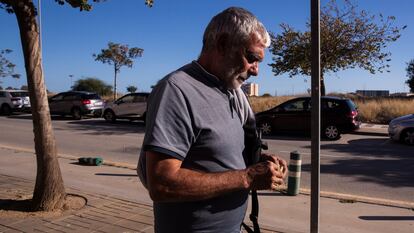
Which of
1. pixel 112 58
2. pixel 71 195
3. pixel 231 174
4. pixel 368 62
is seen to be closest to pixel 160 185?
pixel 231 174

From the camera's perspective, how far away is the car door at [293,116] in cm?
1530

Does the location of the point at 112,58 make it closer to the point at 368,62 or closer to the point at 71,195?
the point at 368,62

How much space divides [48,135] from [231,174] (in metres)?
4.03

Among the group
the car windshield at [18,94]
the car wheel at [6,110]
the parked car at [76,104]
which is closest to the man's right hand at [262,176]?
the parked car at [76,104]

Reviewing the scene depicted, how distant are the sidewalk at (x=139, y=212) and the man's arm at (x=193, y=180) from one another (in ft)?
9.76

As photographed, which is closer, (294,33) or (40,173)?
(40,173)

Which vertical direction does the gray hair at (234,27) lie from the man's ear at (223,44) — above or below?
above

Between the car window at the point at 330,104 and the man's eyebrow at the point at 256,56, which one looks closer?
the man's eyebrow at the point at 256,56

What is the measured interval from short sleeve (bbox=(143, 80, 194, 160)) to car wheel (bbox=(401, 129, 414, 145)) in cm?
1299

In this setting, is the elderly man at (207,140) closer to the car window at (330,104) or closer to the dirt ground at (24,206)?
the dirt ground at (24,206)

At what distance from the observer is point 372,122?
2048 cm

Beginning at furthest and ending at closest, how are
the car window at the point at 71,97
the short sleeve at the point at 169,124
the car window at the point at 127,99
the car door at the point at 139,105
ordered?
the car window at the point at 71,97 < the car window at the point at 127,99 < the car door at the point at 139,105 < the short sleeve at the point at 169,124

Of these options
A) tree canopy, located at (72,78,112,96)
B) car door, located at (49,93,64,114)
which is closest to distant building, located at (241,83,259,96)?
car door, located at (49,93,64,114)

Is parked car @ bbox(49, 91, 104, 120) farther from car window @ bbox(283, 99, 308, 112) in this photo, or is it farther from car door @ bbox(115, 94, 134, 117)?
car window @ bbox(283, 99, 308, 112)
